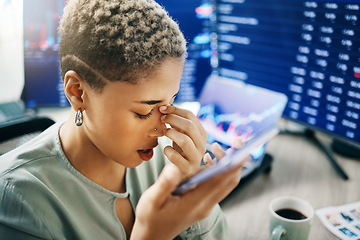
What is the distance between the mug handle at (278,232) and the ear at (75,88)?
1.57 feet

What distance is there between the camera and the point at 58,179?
657mm

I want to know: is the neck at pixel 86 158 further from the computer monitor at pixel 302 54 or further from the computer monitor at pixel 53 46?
the computer monitor at pixel 302 54

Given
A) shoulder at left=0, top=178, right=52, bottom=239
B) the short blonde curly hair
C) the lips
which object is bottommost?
shoulder at left=0, top=178, right=52, bottom=239

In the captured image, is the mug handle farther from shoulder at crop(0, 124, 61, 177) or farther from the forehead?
shoulder at crop(0, 124, 61, 177)

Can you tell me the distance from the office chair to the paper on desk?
2.45 ft

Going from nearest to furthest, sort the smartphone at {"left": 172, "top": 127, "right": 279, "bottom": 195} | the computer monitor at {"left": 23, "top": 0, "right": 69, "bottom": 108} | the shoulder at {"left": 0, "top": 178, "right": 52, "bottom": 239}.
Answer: the smartphone at {"left": 172, "top": 127, "right": 279, "bottom": 195} → the shoulder at {"left": 0, "top": 178, "right": 52, "bottom": 239} → the computer monitor at {"left": 23, "top": 0, "right": 69, "bottom": 108}

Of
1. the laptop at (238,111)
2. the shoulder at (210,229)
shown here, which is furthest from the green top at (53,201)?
the laptop at (238,111)

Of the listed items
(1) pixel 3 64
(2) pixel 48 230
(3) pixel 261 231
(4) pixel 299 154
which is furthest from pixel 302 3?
(1) pixel 3 64

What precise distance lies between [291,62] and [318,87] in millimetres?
126

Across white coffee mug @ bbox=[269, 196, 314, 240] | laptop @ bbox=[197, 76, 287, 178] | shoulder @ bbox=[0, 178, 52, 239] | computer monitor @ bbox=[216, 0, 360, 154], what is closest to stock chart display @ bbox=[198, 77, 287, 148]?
laptop @ bbox=[197, 76, 287, 178]

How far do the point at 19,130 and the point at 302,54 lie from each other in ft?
2.88

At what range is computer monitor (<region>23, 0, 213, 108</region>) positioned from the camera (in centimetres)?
118

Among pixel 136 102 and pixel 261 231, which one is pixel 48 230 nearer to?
pixel 136 102

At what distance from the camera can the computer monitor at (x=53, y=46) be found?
118 centimetres
